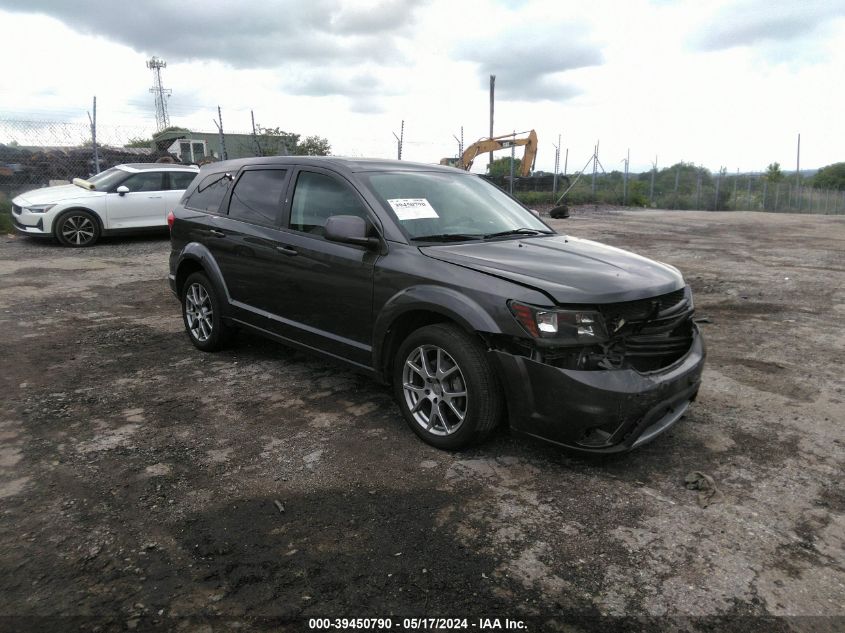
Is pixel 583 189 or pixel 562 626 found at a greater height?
pixel 583 189

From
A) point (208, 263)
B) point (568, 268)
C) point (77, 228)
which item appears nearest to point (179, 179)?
point (77, 228)

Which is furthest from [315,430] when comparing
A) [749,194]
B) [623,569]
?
[749,194]

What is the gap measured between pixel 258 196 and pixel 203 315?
128 cm

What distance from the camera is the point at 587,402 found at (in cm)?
310

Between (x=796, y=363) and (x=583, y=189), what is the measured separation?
88.6 feet

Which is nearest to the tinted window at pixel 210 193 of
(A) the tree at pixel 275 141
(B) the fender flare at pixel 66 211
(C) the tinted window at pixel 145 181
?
Result: (B) the fender flare at pixel 66 211

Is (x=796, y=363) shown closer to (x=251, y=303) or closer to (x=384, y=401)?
(x=384, y=401)

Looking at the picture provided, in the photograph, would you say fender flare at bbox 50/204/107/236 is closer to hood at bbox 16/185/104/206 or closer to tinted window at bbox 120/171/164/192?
hood at bbox 16/185/104/206

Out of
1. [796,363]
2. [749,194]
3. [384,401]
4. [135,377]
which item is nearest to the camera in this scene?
[384,401]

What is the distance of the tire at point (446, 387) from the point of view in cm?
337

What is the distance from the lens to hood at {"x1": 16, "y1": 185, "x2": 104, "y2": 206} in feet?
38.4

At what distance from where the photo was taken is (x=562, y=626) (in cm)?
229

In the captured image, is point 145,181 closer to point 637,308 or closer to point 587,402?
point 637,308

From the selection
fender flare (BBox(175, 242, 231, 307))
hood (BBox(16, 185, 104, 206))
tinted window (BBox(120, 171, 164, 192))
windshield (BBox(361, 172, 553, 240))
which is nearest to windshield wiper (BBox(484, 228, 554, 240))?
windshield (BBox(361, 172, 553, 240))
